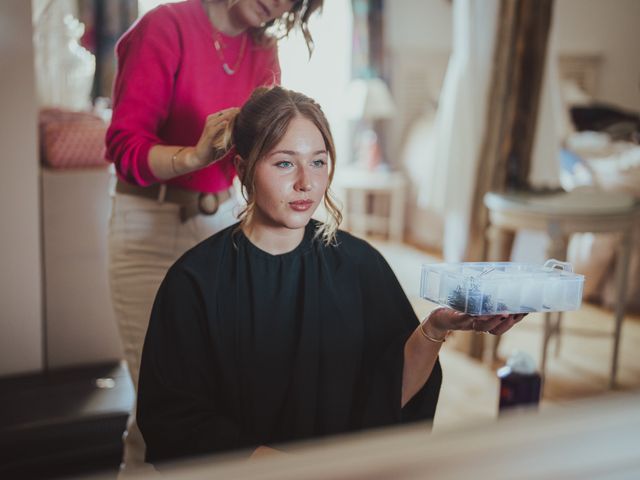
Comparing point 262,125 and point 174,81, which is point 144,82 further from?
point 262,125

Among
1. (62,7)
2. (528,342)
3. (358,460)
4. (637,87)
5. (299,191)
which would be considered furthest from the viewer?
(528,342)

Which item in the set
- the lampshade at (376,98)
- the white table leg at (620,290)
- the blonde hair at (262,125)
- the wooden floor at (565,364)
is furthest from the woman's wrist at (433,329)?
the lampshade at (376,98)

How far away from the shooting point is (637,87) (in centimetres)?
154

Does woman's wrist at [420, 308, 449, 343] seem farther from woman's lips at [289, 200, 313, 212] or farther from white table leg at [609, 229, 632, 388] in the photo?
white table leg at [609, 229, 632, 388]

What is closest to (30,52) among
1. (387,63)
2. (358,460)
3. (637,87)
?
(358,460)

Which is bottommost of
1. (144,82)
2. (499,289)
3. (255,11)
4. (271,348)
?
(271,348)

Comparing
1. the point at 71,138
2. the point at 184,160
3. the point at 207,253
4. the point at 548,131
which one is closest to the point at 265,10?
the point at 184,160

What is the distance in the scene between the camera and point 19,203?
1.36m

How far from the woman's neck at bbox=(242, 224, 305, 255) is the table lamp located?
966 mm

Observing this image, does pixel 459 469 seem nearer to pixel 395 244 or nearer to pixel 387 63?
pixel 395 244

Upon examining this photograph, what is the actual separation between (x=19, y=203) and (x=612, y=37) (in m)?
1.29

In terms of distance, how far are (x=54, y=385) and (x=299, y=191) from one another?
3.10 ft

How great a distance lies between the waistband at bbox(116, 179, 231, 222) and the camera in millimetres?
999

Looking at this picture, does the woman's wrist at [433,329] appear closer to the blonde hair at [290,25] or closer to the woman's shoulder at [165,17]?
→ the blonde hair at [290,25]
